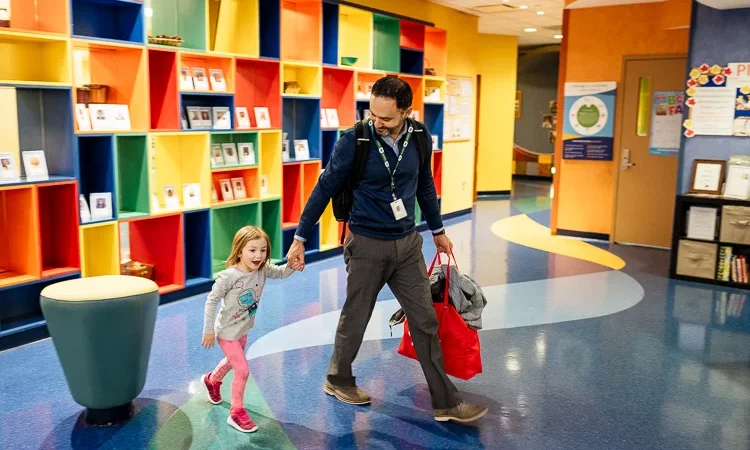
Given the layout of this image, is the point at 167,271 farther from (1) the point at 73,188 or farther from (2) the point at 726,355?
(2) the point at 726,355

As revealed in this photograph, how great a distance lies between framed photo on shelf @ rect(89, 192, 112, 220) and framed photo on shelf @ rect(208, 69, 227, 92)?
61.0 inches

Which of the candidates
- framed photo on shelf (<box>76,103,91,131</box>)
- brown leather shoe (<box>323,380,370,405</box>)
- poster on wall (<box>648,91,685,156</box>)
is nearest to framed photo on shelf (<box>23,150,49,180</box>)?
framed photo on shelf (<box>76,103,91,131</box>)

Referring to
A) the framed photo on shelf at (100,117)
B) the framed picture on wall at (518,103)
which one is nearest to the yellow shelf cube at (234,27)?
the framed photo on shelf at (100,117)

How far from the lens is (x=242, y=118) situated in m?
6.64

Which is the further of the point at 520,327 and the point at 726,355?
the point at 520,327

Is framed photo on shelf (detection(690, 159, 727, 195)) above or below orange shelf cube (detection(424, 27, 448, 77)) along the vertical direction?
below

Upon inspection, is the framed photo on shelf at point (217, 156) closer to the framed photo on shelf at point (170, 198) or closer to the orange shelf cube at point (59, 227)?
the framed photo on shelf at point (170, 198)

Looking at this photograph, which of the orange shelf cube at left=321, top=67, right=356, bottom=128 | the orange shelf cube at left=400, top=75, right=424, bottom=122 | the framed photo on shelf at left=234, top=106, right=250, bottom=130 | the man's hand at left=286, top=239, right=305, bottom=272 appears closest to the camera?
the man's hand at left=286, top=239, right=305, bottom=272

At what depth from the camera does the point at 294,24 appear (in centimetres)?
761

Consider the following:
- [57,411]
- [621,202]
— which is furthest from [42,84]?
[621,202]

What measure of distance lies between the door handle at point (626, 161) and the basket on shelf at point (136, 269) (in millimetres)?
6033

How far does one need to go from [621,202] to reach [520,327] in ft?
13.9

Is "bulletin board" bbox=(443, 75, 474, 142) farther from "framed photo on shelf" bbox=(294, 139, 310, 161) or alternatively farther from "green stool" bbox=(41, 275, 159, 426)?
"green stool" bbox=(41, 275, 159, 426)

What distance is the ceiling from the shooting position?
33.8 ft
